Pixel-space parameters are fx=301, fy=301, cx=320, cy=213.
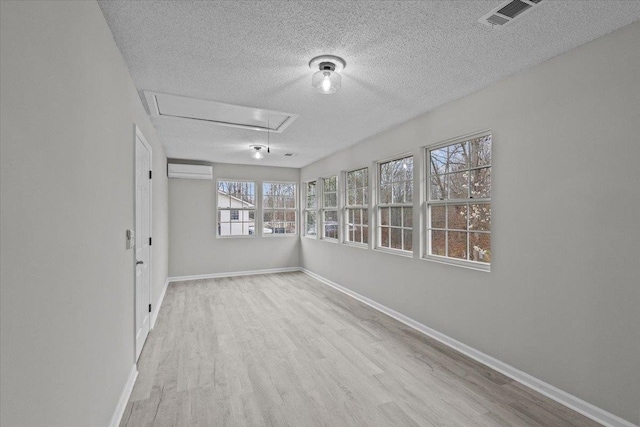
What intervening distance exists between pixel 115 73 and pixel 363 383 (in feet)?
9.64

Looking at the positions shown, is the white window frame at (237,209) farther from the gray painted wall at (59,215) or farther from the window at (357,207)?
the gray painted wall at (59,215)

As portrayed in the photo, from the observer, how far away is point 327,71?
229cm

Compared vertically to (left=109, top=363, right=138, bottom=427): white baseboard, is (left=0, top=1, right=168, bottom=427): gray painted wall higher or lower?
higher

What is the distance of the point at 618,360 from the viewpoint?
6.30 feet

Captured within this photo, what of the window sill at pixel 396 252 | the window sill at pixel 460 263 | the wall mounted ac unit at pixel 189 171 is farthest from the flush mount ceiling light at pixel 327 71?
the wall mounted ac unit at pixel 189 171

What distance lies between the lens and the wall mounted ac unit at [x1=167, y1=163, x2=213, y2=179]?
5.91m

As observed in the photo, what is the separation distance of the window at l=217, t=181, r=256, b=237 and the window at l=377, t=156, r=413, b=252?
3.47 meters

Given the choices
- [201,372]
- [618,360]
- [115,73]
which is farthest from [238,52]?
[618,360]

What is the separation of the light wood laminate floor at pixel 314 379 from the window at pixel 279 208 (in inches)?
123

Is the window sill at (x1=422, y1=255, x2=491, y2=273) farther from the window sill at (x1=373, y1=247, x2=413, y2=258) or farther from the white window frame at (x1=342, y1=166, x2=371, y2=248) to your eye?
A: the white window frame at (x1=342, y1=166, x2=371, y2=248)

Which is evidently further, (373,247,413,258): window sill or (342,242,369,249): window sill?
(342,242,369,249): window sill

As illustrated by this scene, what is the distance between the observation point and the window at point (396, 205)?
12.5 ft

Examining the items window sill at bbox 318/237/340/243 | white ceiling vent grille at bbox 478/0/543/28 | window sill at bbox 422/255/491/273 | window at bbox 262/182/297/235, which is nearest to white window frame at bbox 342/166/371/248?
window sill at bbox 318/237/340/243

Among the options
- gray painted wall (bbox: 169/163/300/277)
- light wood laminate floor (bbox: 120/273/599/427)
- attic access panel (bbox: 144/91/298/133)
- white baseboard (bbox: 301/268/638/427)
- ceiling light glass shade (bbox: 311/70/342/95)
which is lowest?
light wood laminate floor (bbox: 120/273/599/427)
